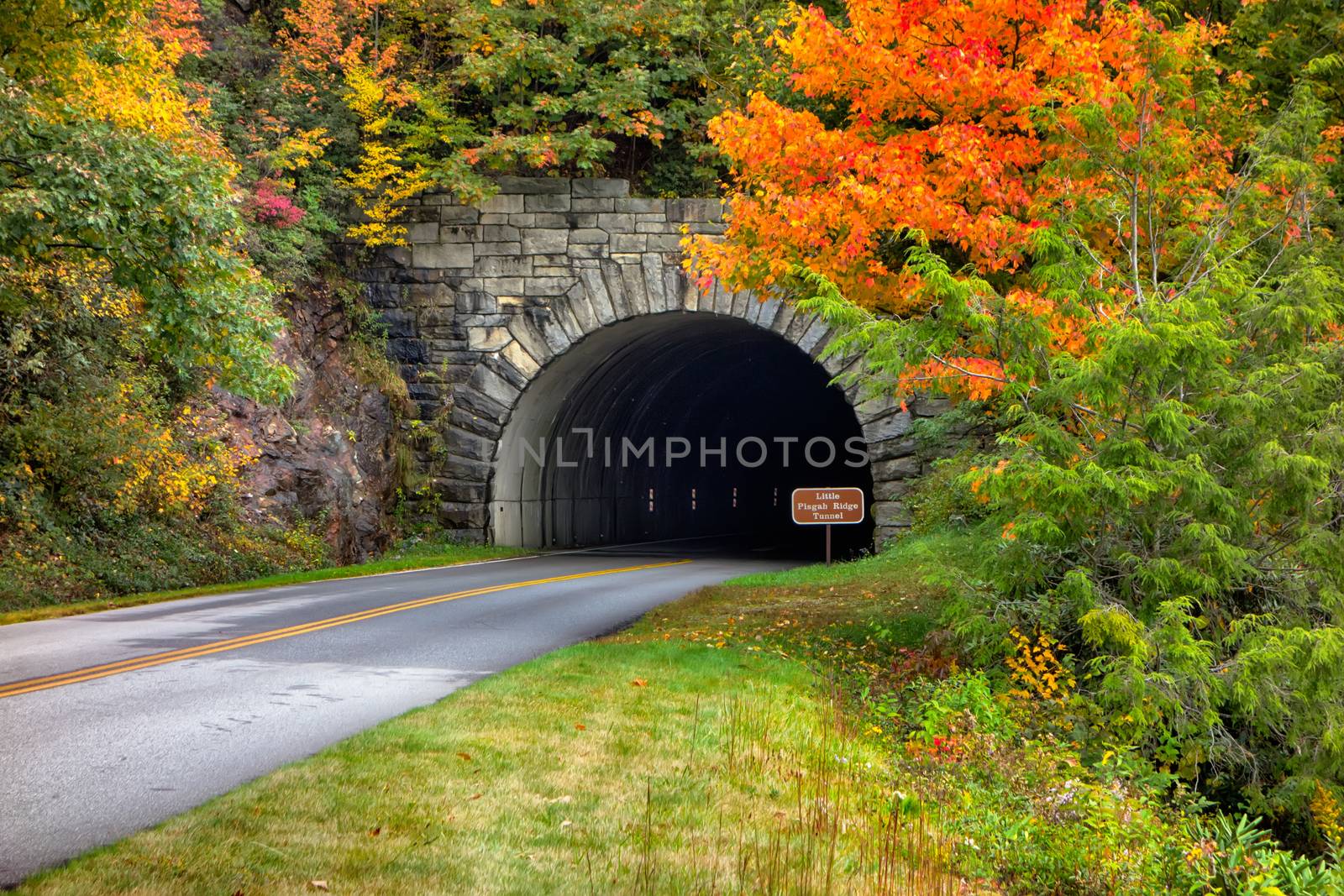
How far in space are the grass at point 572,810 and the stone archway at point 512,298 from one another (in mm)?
14362

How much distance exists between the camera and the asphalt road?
19.8ft

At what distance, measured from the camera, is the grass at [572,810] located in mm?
4797

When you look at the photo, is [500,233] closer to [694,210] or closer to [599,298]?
[599,298]

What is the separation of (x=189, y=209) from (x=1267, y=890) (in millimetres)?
10945

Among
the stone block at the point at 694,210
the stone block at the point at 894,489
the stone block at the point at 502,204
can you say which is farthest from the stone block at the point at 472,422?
the stone block at the point at 894,489

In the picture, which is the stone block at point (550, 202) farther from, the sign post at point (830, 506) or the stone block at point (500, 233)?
the sign post at point (830, 506)

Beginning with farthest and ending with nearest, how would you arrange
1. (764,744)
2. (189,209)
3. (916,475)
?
(916,475) < (189,209) < (764,744)

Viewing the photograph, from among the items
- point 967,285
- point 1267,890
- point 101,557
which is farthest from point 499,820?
point 101,557

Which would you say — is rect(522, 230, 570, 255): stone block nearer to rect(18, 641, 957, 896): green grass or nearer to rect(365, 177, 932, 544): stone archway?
rect(365, 177, 932, 544): stone archway

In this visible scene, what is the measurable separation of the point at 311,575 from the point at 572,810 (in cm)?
1299

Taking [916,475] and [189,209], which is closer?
[189,209]

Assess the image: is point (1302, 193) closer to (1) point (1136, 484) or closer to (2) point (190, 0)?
(1) point (1136, 484)

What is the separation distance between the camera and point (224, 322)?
12.9 m

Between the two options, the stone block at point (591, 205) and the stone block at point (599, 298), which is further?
the stone block at point (591, 205)
